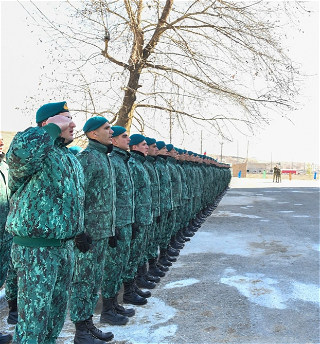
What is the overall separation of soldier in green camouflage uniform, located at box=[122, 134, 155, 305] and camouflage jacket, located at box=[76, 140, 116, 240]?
3.30ft

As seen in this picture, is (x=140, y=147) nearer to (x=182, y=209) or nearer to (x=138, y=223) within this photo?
(x=138, y=223)

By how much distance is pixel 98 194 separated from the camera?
3875 millimetres

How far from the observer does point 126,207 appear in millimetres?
4465

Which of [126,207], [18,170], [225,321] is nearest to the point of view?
[18,170]

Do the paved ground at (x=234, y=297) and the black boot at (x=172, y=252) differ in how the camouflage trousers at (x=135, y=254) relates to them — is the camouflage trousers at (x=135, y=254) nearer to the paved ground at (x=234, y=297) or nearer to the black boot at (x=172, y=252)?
the paved ground at (x=234, y=297)

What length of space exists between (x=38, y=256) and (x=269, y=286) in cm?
356

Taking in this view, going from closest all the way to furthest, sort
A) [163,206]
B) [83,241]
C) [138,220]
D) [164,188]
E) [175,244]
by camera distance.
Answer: [83,241]
[138,220]
[163,206]
[164,188]
[175,244]

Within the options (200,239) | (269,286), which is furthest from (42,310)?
(200,239)

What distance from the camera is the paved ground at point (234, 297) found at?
3.87m

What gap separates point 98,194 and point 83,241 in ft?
1.64

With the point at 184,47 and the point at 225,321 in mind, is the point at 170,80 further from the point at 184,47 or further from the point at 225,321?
the point at 225,321

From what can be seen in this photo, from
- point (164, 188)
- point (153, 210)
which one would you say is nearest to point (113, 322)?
point (153, 210)

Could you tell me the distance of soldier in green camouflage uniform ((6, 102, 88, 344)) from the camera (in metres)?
2.62

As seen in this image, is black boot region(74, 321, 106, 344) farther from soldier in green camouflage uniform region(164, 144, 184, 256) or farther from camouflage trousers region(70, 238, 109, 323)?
soldier in green camouflage uniform region(164, 144, 184, 256)
